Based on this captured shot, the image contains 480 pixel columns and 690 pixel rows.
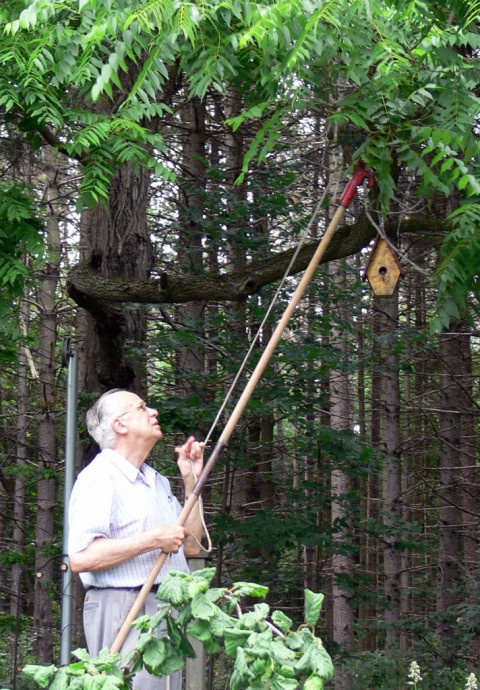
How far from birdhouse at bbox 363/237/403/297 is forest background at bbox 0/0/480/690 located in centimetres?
4

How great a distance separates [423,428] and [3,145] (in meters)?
10.00

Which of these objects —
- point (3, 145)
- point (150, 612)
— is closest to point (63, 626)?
point (150, 612)

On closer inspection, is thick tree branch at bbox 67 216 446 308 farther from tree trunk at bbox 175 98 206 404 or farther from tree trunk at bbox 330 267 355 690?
tree trunk at bbox 330 267 355 690

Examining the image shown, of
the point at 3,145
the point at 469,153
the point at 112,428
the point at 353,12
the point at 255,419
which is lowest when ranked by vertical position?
the point at 112,428

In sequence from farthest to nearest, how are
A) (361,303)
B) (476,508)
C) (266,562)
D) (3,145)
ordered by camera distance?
1. (476,508)
2. (3,145)
3. (361,303)
4. (266,562)

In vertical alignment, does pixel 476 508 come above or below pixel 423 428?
below

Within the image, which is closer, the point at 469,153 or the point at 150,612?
the point at 150,612

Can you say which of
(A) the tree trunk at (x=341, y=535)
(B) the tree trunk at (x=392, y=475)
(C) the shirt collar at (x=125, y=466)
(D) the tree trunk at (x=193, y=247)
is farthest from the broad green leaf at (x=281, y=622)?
(B) the tree trunk at (x=392, y=475)

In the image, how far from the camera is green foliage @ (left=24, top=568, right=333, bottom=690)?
208cm

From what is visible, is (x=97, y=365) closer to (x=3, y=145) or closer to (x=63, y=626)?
(x=63, y=626)

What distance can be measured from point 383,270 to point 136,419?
1337 millimetres

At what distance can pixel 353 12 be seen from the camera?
3.83m

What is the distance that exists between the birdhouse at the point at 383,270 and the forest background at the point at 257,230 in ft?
0.15

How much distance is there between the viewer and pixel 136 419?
3662mm
